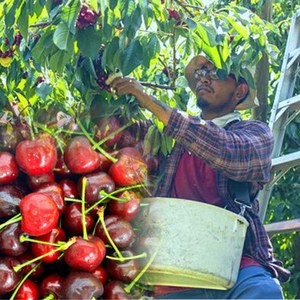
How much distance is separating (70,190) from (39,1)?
509 mm

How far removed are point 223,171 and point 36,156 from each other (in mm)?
794

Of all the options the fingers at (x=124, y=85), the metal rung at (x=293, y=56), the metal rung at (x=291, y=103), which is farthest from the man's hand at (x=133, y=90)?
the metal rung at (x=293, y=56)

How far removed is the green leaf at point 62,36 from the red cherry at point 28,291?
513 millimetres

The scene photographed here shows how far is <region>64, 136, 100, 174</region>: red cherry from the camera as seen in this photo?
0.93 meters

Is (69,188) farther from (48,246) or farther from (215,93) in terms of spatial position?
(215,93)

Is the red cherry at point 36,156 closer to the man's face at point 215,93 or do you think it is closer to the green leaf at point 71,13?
the green leaf at point 71,13

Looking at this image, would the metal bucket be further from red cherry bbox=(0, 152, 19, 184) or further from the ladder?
the ladder

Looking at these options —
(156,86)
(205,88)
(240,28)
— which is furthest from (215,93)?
(156,86)

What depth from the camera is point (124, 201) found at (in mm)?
930

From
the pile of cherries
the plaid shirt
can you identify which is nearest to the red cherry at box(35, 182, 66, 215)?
the pile of cherries

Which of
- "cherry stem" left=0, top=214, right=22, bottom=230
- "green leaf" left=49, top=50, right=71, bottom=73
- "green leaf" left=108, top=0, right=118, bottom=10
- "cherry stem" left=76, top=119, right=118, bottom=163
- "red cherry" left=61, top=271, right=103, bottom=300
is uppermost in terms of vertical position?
"green leaf" left=108, top=0, right=118, bottom=10

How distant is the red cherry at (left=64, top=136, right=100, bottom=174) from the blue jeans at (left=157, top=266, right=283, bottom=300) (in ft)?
2.16

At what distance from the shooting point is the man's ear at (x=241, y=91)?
206 cm

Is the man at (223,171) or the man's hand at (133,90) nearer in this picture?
the man's hand at (133,90)
